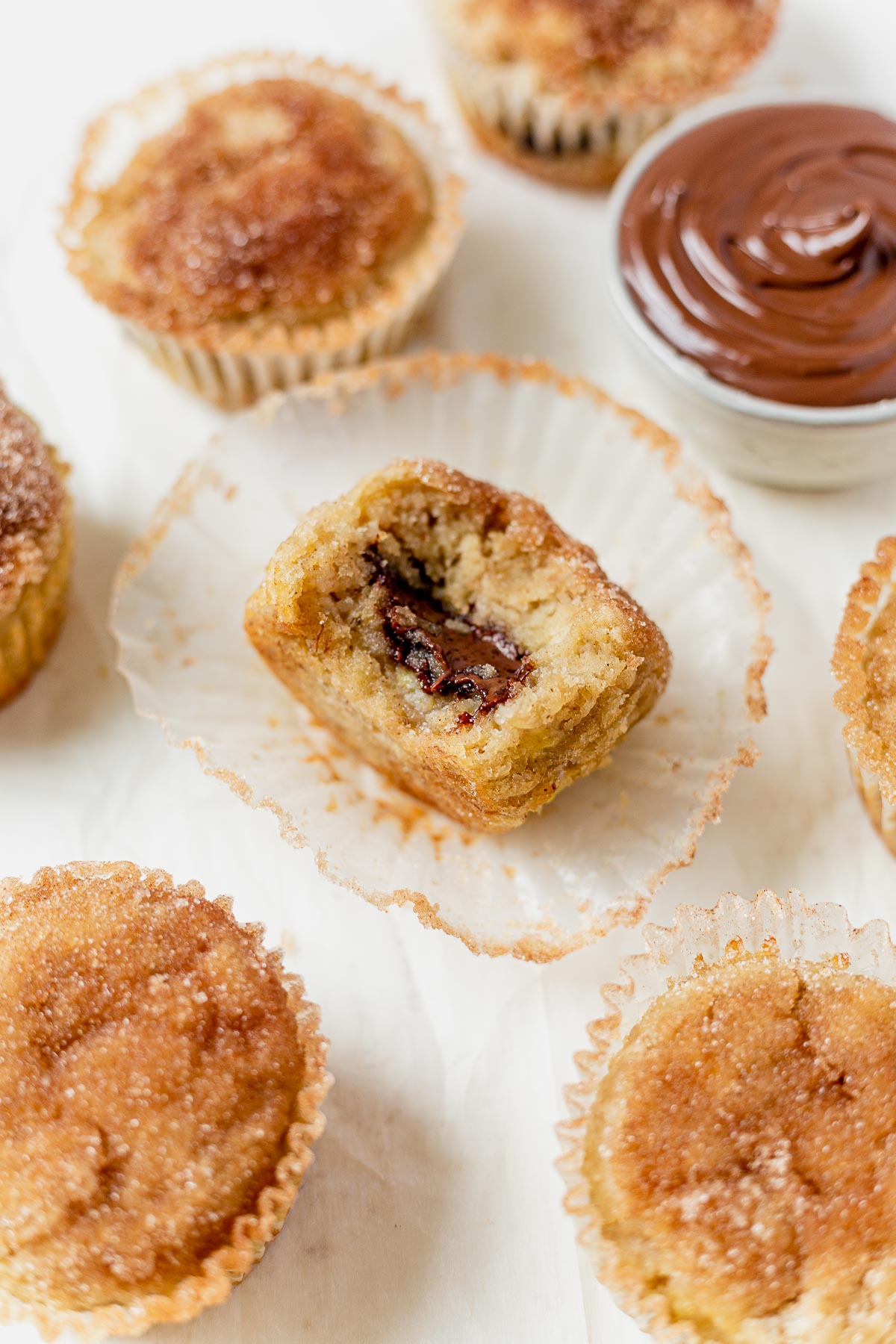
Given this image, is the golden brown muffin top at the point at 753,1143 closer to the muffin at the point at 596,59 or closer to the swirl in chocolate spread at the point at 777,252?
the swirl in chocolate spread at the point at 777,252

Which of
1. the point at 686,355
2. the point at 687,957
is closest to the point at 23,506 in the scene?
the point at 686,355

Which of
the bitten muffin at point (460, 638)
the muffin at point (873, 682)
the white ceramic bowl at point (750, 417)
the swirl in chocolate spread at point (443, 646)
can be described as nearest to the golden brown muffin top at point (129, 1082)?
the bitten muffin at point (460, 638)

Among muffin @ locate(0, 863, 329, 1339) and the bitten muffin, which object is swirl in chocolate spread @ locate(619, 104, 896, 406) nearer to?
the bitten muffin

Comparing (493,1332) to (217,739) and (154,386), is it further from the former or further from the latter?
(154,386)

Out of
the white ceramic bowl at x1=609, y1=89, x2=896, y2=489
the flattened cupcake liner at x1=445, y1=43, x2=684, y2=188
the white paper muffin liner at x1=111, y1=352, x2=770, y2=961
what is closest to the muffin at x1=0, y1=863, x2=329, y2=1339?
the white paper muffin liner at x1=111, y1=352, x2=770, y2=961

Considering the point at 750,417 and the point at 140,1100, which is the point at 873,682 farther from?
the point at 140,1100
